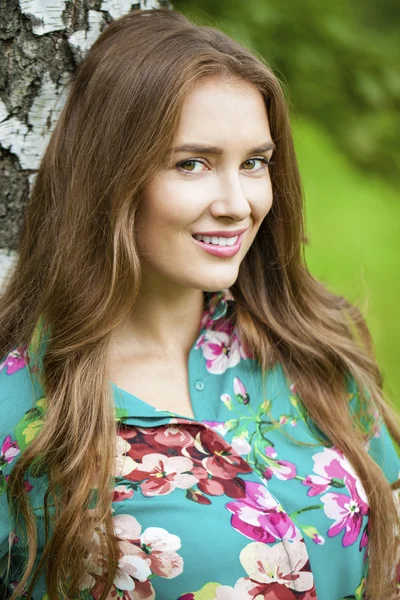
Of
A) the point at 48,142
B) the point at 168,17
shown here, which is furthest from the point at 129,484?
the point at 168,17

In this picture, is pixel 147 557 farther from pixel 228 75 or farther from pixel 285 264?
pixel 228 75

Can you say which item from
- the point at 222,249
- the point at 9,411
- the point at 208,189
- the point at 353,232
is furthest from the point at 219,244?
the point at 353,232

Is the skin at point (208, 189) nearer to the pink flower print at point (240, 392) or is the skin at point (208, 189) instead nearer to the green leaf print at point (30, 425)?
the pink flower print at point (240, 392)

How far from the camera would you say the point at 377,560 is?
80.3 inches

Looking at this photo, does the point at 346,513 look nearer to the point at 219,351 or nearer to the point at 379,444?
the point at 379,444

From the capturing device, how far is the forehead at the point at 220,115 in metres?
1.79

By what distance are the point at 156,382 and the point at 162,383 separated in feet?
0.05

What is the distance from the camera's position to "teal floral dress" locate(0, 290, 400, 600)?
5.86 feet

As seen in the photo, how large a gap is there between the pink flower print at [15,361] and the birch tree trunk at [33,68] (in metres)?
0.39

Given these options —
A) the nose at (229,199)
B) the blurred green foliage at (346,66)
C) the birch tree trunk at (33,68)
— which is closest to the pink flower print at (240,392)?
the nose at (229,199)

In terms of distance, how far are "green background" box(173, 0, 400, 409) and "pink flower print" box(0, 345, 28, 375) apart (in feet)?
5.67

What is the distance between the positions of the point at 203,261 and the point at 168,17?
606mm

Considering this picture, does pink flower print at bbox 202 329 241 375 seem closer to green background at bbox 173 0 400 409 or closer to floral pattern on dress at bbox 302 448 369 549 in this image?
floral pattern on dress at bbox 302 448 369 549

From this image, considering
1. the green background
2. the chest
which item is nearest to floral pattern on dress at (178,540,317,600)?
the chest
